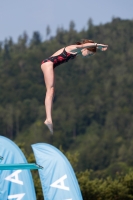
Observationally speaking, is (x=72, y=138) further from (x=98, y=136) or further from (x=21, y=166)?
(x=21, y=166)

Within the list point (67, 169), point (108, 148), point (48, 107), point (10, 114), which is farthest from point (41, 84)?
point (48, 107)

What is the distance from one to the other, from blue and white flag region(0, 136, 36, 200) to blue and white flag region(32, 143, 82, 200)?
1409mm

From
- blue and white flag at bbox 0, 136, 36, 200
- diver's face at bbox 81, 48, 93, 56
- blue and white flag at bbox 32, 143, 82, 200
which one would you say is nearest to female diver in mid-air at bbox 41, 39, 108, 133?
diver's face at bbox 81, 48, 93, 56

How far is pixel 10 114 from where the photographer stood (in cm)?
18950

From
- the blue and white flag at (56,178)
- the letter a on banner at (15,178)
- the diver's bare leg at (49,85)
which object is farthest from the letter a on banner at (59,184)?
the diver's bare leg at (49,85)

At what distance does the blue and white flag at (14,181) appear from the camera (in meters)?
29.3

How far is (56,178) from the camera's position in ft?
103

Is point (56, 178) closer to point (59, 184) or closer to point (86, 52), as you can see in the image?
point (59, 184)

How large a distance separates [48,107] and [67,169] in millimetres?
15417

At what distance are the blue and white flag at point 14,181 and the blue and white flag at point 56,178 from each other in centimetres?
141

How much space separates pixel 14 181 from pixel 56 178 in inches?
92.9

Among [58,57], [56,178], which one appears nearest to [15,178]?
[56,178]

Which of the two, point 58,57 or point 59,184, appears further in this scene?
point 59,184

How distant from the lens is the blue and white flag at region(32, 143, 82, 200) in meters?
31.1
